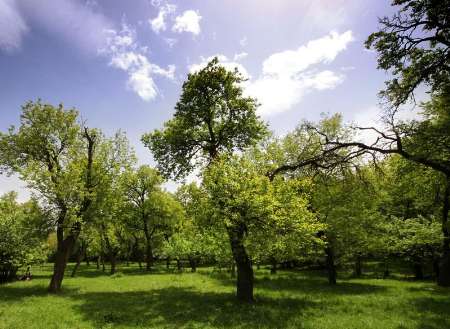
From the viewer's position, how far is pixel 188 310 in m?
19.5

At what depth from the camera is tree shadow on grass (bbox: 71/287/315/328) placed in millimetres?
16506

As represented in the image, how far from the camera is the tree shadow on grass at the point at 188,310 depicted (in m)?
16.5

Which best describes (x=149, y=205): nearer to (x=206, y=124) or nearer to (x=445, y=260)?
(x=206, y=124)

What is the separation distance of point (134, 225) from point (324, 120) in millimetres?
42838

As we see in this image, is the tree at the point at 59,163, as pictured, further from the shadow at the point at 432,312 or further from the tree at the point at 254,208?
the shadow at the point at 432,312

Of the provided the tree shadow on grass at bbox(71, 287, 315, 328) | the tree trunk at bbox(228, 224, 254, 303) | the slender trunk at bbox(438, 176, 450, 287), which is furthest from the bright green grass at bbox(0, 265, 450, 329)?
the slender trunk at bbox(438, 176, 450, 287)

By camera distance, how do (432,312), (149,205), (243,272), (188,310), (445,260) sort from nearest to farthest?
(432,312) < (188,310) < (243,272) < (445,260) < (149,205)

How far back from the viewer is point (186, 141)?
86.6ft

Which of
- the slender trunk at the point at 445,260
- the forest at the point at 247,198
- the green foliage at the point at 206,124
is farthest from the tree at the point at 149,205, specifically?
the slender trunk at the point at 445,260

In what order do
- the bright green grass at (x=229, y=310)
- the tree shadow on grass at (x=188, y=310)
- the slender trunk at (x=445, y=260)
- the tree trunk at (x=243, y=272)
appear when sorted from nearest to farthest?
the bright green grass at (x=229, y=310), the tree shadow on grass at (x=188, y=310), the tree trunk at (x=243, y=272), the slender trunk at (x=445, y=260)

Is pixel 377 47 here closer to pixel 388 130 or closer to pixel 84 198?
pixel 388 130

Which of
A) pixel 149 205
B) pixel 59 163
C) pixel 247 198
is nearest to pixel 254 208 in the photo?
pixel 247 198

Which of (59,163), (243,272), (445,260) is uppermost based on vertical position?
(59,163)

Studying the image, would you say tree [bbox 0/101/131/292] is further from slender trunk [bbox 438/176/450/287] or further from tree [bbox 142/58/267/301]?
slender trunk [bbox 438/176/450/287]
